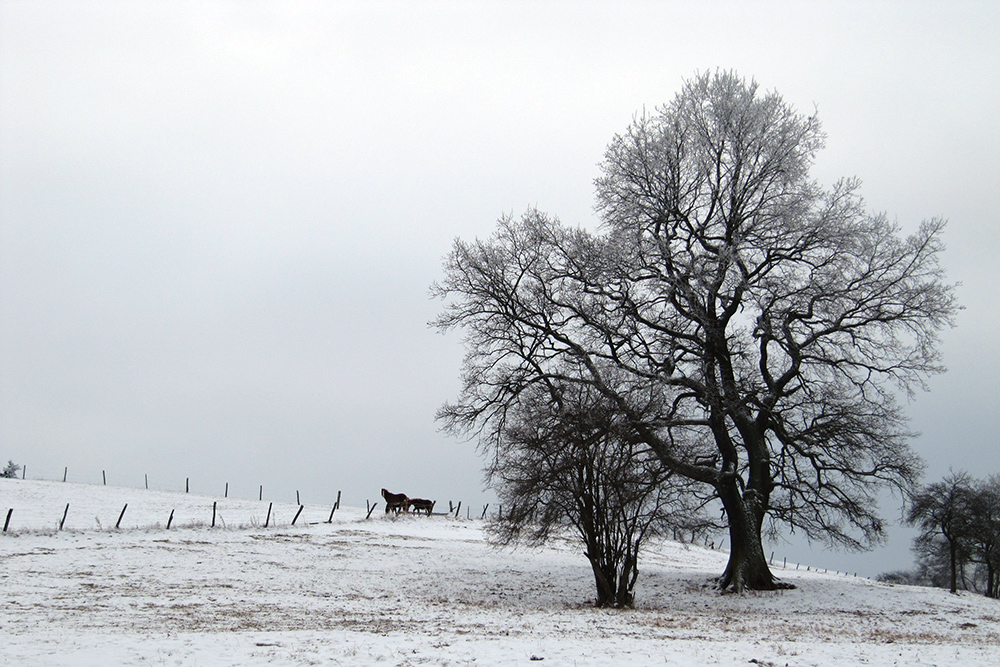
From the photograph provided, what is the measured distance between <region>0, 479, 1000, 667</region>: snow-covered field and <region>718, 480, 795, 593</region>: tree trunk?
0.81 meters

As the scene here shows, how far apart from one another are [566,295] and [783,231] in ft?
21.9

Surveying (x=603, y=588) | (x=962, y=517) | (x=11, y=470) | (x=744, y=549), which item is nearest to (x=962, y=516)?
(x=962, y=517)

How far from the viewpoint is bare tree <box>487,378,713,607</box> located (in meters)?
17.1

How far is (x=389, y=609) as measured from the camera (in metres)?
15.1

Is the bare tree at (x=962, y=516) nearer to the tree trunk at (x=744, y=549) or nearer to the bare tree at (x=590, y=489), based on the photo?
the tree trunk at (x=744, y=549)

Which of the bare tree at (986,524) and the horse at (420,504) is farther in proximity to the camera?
the horse at (420,504)

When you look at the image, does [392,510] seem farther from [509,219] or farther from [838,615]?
[838,615]

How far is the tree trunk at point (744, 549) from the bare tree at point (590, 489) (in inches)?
131

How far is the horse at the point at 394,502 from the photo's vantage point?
40.1 metres

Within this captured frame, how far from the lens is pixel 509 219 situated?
2386 cm

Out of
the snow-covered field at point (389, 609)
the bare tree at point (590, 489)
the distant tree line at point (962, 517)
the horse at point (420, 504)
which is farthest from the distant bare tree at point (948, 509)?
the horse at point (420, 504)

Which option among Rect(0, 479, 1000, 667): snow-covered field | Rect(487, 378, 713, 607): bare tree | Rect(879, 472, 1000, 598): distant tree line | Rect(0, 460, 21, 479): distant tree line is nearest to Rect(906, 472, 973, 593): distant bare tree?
Rect(879, 472, 1000, 598): distant tree line

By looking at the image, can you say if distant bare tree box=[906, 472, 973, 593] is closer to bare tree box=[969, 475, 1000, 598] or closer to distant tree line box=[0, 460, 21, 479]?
bare tree box=[969, 475, 1000, 598]

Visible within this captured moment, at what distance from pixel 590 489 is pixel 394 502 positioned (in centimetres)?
2481
